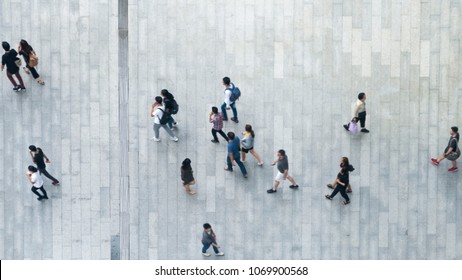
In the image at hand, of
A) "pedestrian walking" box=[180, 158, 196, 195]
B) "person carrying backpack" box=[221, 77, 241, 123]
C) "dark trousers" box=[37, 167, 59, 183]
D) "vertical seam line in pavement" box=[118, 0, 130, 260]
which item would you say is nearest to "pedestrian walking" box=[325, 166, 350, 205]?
"person carrying backpack" box=[221, 77, 241, 123]

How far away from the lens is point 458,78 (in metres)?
23.5

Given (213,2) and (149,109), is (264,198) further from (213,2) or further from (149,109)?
(213,2)

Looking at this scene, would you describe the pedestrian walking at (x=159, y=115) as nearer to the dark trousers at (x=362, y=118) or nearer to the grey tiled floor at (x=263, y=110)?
the grey tiled floor at (x=263, y=110)

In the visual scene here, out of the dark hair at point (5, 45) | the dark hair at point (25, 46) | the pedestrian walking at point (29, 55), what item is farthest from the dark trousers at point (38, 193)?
the dark hair at point (5, 45)

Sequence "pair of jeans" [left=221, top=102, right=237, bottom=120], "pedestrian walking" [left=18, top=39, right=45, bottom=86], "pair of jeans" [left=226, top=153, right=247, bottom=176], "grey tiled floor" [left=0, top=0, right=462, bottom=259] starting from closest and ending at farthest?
"pedestrian walking" [left=18, top=39, right=45, bottom=86] < "pair of jeans" [left=226, top=153, right=247, bottom=176] < "pair of jeans" [left=221, top=102, right=237, bottom=120] < "grey tiled floor" [left=0, top=0, right=462, bottom=259]

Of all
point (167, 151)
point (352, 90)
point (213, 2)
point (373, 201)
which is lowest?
point (373, 201)

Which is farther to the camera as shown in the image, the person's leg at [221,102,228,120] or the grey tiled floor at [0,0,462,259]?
the grey tiled floor at [0,0,462,259]

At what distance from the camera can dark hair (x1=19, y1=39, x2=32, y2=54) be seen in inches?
889

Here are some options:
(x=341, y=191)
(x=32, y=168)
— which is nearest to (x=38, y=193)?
(x=32, y=168)

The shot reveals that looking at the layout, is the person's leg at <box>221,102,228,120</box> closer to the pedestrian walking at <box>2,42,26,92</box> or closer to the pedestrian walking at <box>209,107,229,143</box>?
the pedestrian walking at <box>209,107,229,143</box>

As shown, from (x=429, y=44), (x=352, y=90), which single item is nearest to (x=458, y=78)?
(x=429, y=44)

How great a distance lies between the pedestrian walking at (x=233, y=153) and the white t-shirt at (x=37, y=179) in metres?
5.57

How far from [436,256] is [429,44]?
646 cm

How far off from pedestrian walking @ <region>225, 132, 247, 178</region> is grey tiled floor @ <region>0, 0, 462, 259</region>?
0.49 m
